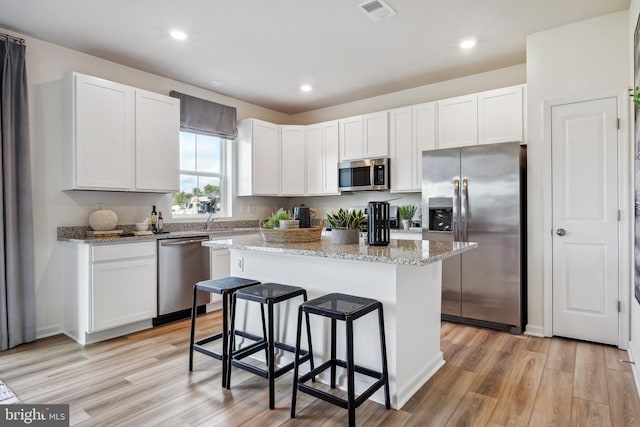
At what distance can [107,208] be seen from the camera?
371 cm

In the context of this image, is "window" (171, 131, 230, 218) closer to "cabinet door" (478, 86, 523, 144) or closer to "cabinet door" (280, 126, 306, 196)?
"cabinet door" (280, 126, 306, 196)

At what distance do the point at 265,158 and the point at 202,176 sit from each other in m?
0.88

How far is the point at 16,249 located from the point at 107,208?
84 centimetres

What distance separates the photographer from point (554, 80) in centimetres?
320

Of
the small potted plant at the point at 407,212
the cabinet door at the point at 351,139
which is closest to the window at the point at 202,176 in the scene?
the cabinet door at the point at 351,139

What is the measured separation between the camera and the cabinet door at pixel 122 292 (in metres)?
3.14

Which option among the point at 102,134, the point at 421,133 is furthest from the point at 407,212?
the point at 102,134

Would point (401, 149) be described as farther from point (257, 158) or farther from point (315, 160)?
point (257, 158)

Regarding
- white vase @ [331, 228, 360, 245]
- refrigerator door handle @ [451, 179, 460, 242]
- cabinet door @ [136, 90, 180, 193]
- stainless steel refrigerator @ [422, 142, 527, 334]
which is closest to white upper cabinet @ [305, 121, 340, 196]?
stainless steel refrigerator @ [422, 142, 527, 334]

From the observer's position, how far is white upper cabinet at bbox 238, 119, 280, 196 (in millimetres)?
4902

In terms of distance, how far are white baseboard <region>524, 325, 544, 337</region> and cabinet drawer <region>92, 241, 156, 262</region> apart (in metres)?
3.57

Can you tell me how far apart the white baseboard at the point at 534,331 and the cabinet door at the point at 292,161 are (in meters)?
3.22

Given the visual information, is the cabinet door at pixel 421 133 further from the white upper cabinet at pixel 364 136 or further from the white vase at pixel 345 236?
the white vase at pixel 345 236

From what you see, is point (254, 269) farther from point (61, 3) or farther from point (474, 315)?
point (61, 3)
